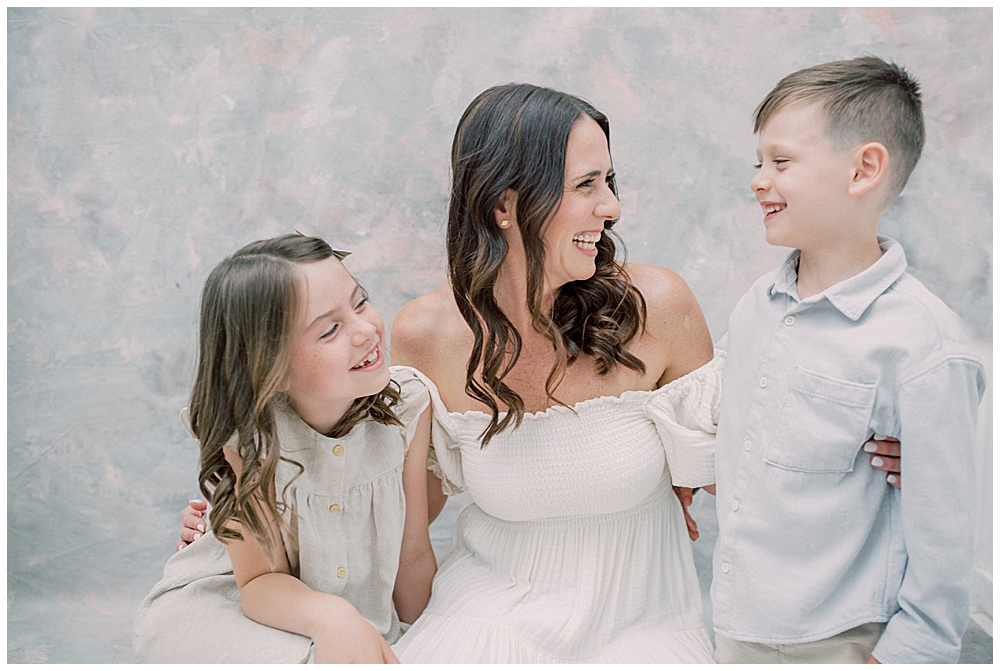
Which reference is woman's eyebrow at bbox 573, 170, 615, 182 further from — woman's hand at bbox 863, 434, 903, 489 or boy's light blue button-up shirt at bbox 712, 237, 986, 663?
woman's hand at bbox 863, 434, 903, 489

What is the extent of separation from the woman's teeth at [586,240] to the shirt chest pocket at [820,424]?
443 mm

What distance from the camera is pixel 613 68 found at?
195cm

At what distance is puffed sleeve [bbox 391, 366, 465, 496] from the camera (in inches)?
62.0

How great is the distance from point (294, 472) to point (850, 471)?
94cm

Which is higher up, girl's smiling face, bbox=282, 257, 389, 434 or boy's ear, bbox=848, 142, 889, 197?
boy's ear, bbox=848, 142, 889, 197

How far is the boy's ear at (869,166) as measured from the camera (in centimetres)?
120

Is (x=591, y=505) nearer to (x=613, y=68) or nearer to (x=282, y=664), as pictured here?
(x=282, y=664)

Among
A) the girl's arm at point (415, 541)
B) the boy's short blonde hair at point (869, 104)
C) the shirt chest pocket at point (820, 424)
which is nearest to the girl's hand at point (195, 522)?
the girl's arm at point (415, 541)

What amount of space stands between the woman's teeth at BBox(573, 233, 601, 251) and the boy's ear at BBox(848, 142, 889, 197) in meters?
0.45

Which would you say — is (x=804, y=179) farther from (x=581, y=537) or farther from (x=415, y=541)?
(x=415, y=541)

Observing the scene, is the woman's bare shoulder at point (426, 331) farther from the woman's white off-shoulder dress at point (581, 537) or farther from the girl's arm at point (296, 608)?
the girl's arm at point (296, 608)

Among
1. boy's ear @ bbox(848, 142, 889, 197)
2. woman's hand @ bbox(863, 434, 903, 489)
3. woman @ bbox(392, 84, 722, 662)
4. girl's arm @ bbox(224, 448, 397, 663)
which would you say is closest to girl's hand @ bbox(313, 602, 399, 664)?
girl's arm @ bbox(224, 448, 397, 663)

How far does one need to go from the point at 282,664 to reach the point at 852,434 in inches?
39.1

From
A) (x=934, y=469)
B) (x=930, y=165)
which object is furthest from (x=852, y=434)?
(x=930, y=165)
